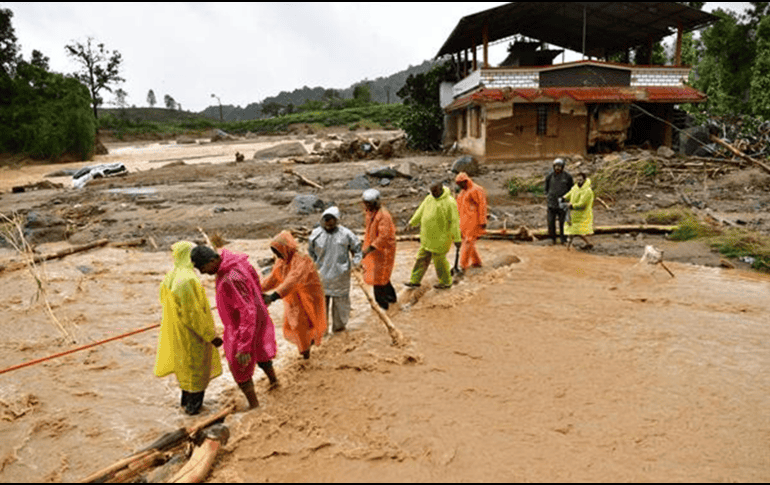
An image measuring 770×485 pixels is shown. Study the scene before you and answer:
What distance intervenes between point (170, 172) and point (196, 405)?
20.1 meters

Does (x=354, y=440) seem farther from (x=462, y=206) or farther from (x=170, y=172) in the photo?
(x=170, y=172)

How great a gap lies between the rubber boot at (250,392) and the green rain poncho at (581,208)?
6.52m

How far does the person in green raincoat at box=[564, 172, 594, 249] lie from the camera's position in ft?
28.9

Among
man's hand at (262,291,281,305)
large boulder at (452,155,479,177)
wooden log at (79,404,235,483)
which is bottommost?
wooden log at (79,404,235,483)

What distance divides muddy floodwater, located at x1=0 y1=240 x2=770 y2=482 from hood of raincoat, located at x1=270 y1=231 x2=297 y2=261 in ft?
3.72

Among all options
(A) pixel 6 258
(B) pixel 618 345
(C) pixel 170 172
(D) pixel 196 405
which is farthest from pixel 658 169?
(C) pixel 170 172

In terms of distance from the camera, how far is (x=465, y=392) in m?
4.57

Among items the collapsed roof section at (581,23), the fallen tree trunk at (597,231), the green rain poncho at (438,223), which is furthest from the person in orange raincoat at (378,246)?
the collapsed roof section at (581,23)

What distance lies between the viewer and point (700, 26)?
20.3 m

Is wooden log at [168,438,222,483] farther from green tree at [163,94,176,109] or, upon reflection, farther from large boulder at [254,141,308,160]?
green tree at [163,94,176,109]

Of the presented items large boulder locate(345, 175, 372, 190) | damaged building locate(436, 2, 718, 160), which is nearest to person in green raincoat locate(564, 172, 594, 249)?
large boulder locate(345, 175, 372, 190)

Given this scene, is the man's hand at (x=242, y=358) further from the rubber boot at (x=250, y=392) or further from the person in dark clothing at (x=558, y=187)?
the person in dark clothing at (x=558, y=187)

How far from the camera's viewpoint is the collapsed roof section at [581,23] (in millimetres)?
19562

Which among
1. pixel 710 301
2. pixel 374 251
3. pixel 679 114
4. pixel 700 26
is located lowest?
pixel 710 301
